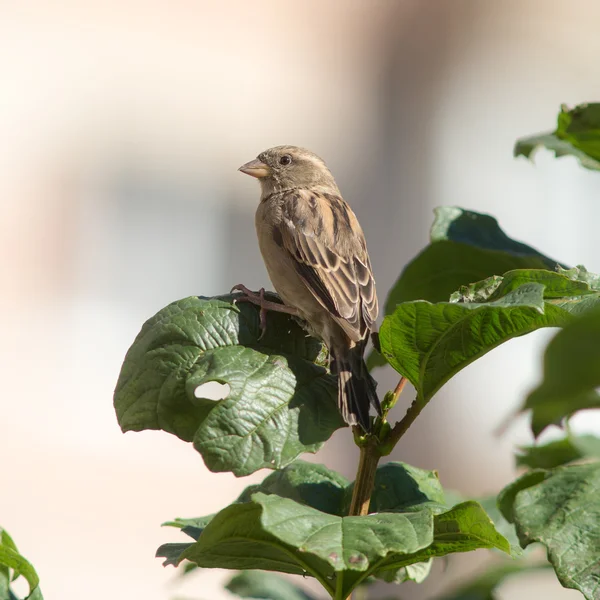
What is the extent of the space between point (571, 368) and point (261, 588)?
174 cm

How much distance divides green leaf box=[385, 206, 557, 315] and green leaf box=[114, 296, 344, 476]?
23.2 inches

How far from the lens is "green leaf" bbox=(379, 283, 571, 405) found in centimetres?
140

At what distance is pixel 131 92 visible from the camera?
8.30 meters

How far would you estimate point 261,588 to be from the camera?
2.11m

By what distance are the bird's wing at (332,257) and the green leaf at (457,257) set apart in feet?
1.16

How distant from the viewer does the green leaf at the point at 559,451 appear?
2.11m

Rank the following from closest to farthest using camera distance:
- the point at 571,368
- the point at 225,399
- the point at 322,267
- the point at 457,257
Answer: the point at 571,368 < the point at 225,399 < the point at 457,257 < the point at 322,267

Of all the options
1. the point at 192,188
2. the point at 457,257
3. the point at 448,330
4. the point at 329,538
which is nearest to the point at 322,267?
the point at 457,257

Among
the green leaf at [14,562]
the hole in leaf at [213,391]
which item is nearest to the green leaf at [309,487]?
the green leaf at [14,562]

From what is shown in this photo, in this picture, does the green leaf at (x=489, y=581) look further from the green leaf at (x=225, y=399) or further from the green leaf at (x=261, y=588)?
the green leaf at (x=225, y=399)

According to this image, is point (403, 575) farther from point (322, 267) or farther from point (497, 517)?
point (322, 267)

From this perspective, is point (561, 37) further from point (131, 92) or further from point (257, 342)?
point (257, 342)

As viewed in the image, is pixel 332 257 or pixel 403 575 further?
pixel 332 257

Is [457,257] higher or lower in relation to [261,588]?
higher
